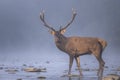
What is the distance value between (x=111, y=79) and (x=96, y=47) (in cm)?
331

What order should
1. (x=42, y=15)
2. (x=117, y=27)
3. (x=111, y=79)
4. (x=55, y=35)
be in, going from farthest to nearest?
(x=117, y=27) < (x=42, y=15) < (x=55, y=35) < (x=111, y=79)

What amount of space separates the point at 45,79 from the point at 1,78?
235 cm

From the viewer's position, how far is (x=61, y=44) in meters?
28.3

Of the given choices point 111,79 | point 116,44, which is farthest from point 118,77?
point 116,44

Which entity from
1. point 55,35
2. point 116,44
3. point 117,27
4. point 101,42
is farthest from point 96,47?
point 117,27

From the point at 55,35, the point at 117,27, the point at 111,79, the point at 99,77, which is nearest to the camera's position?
the point at 111,79

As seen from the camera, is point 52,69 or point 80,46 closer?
point 80,46

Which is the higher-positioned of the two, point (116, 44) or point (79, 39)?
point (116, 44)

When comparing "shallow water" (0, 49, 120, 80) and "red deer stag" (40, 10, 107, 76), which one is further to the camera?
"shallow water" (0, 49, 120, 80)

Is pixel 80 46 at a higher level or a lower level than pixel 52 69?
lower

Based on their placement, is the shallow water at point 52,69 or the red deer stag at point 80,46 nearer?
the red deer stag at point 80,46

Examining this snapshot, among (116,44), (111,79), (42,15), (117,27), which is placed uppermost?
(117,27)

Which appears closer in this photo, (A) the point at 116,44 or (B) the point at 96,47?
(B) the point at 96,47

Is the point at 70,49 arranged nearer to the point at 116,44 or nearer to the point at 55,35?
the point at 55,35
